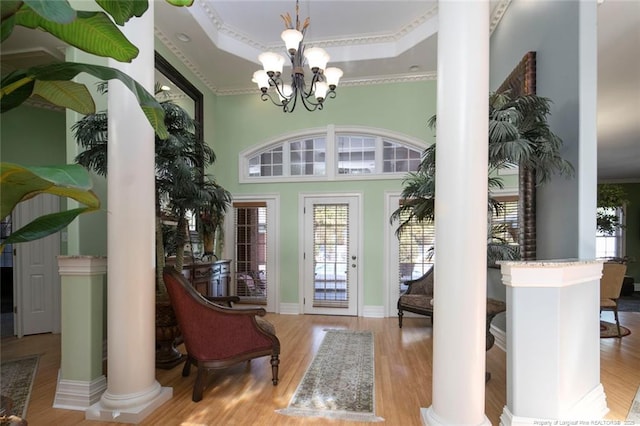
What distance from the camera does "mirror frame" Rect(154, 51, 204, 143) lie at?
423cm

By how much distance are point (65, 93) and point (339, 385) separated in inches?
108

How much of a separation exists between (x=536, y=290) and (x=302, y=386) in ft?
6.41

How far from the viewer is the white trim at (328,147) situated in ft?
17.1

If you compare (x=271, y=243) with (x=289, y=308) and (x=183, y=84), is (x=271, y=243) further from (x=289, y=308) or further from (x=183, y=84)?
(x=183, y=84)

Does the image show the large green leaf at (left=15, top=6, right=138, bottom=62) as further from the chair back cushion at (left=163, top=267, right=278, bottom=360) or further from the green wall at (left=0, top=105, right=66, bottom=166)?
the green wall at (left=0, top=105, right=66, bottom=166)

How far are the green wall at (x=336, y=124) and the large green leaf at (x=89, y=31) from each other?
14.5ft

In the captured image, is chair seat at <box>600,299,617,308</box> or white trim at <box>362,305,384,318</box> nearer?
chair seat at <box>600,299,617,308</box>

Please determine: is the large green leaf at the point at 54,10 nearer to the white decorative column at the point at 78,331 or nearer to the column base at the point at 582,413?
the white decorative column at the point at 78,331

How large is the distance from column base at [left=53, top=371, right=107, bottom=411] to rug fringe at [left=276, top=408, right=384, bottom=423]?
1.42 meters

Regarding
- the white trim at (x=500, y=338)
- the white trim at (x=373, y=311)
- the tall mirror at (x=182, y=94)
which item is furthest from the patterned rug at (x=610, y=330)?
the tall mirror at (x=182, y=94)

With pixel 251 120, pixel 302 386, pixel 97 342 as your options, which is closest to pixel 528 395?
pixel 302 386

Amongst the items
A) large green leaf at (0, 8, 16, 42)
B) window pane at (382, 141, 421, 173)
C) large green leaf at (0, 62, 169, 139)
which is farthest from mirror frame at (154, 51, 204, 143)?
large green leaf at (0, 8, 16, 42)

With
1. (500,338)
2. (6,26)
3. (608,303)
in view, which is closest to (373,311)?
(500,338)

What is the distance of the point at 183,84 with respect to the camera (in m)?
4.75
